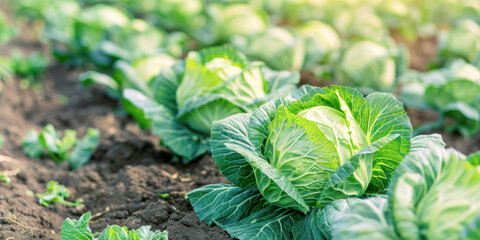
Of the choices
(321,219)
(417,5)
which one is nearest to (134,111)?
(321,219)

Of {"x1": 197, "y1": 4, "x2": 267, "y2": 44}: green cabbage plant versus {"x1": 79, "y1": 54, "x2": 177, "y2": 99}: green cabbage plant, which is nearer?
{"x1": 79, "y1": 54, "x2": 177, "y2": 99}: green cabbage plant

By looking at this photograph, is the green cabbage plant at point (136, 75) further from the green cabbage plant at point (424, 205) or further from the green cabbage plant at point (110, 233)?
the green cabbage plant at point (424, 205)

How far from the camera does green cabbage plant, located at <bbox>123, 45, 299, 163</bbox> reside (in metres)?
4.05

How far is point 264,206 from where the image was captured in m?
3.25

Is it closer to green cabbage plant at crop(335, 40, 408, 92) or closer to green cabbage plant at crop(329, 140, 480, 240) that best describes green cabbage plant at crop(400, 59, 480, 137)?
green cabbage plant at crop(335, 40, 408, 92)

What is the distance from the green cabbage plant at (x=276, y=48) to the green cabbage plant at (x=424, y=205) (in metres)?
3.89

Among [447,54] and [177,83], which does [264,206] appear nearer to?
[177,83]

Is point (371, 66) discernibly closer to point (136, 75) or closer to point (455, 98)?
point (455, 98)

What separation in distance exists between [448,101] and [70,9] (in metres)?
6.46

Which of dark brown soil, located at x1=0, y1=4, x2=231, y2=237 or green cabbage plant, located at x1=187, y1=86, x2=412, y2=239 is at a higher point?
green cabbage plant, located at x1=187, y1=86, x2=412, y2=239

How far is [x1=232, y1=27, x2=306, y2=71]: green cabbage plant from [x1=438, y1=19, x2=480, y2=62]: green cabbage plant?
100 inches

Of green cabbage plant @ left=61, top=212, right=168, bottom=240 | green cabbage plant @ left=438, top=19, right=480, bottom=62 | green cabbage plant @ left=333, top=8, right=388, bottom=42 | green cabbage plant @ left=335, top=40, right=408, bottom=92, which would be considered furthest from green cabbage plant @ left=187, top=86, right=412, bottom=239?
green cabbage plant @ left=438, top=19, right=480, bottom=62

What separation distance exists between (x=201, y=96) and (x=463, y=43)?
4.92m

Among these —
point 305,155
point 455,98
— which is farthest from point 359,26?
point 305,155
